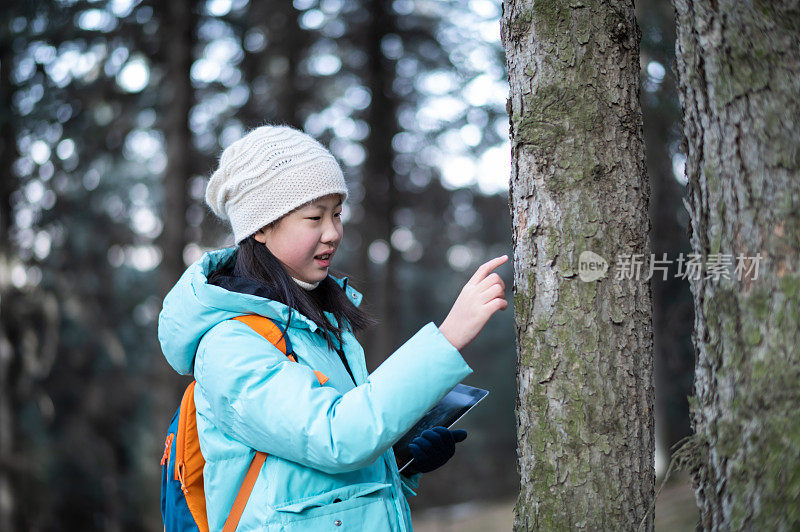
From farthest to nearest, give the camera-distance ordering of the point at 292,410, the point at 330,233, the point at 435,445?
the point at 435,445
the point at 330,233
the point at 292,410

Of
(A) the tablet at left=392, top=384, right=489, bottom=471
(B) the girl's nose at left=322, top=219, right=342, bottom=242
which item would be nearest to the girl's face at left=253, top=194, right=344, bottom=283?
(B) the girl's nose at left=322, top=219, right=342, bottom=242

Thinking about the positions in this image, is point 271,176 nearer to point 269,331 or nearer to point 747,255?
point 269,331

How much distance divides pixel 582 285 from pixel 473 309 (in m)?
0.34

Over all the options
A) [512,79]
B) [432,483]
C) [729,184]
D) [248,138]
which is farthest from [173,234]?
[432,483]

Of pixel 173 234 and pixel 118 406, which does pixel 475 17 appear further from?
pixel 118 406

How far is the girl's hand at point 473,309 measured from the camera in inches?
72.5

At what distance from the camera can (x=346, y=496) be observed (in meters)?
1.88

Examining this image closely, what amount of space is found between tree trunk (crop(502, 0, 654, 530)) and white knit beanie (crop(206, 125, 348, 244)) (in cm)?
65

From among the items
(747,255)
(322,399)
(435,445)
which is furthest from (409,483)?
(747,255)

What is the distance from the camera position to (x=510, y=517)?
26.5 feet

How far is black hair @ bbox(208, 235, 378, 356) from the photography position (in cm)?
207

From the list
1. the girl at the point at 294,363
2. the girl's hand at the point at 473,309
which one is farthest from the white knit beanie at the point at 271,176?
the girl's hand at the point at 473,309

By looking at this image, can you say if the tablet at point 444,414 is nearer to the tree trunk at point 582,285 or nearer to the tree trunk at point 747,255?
the tree trunk at point 582,285

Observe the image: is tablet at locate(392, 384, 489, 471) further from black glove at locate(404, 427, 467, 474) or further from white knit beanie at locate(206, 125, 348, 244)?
white knit beanie at locate(206, 125, 348, 244)
